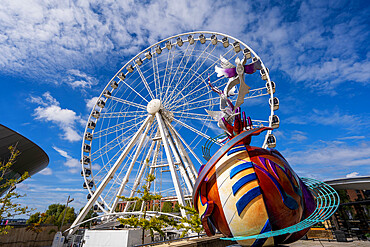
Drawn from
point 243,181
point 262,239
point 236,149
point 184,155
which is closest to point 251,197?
point 243,181

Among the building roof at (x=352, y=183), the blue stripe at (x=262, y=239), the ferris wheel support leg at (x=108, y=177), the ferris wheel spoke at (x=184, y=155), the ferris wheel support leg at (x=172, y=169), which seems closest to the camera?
the blue stripe at (x=262, y=239)

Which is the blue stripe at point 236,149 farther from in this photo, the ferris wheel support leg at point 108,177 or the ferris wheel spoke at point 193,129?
the ferris wheel support leg at point 108,177

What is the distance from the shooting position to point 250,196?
5.34 meters

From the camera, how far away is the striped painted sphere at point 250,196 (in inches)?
209

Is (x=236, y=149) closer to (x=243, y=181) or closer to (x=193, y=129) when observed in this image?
(x=243, y=181)

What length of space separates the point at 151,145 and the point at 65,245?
10594 mm

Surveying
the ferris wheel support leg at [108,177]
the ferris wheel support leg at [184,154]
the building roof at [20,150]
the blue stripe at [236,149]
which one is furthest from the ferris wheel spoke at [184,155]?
the blue stripe at [236,149]

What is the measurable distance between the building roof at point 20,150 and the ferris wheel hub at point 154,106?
10162 millimetres

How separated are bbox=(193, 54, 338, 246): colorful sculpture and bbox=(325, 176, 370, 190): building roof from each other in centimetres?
1004

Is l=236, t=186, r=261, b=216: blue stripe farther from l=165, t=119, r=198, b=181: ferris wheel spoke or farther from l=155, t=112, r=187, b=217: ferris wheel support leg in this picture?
l=165, t=119, r=198, b=181: ferris wheel spoke

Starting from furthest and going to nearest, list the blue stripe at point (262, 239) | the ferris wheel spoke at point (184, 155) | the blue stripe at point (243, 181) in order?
the ferris wheel spoke at point (184, 155)
the blue stripe at point (243, 181)
the blue stripe at point (262, 239)

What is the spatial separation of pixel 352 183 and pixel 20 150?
27.0 metres

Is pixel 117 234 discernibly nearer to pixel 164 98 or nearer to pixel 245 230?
pixel 245 230

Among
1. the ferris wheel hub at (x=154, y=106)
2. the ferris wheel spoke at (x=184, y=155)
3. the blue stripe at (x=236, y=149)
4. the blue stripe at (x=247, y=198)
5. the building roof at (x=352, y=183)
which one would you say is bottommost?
the blue stripe at (x=247, y=198)
